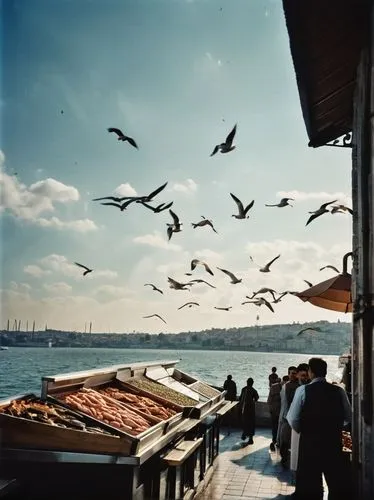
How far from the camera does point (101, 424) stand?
222 inches

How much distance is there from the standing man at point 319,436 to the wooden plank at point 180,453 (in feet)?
4.78

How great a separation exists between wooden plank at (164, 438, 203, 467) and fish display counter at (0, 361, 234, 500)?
1 centimetres

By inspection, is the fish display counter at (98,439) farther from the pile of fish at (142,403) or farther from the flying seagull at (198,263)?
the flying seagull at (198,263)

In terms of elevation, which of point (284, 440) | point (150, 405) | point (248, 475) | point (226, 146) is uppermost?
point (226, 146)

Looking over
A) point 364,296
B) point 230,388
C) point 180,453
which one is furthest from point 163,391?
point 230,388

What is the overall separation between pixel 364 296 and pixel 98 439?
317 centimetres

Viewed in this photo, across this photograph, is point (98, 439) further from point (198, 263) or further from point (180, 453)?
point (198, 263)

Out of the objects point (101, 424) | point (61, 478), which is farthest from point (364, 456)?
point (61, 478)

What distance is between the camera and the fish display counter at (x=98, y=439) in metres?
5.24

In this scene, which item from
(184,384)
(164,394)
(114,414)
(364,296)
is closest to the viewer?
(364,296)

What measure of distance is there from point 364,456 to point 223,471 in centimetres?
497

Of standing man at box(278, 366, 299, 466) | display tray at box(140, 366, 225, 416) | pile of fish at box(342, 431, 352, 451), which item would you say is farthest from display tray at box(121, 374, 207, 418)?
pile of fish at box(342, 431, 352, 451)

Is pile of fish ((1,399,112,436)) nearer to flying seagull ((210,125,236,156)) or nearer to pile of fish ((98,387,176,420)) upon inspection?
pile of fish ((98,387,176,420))

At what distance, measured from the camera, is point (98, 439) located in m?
5.34
